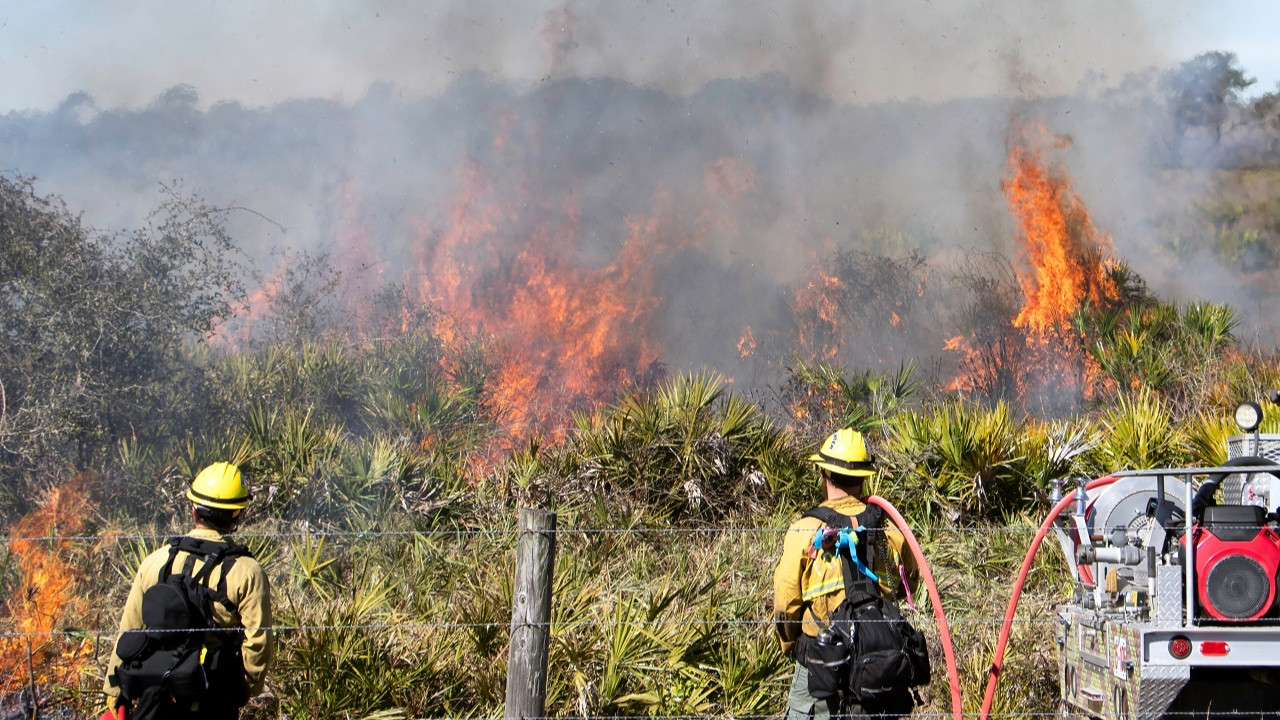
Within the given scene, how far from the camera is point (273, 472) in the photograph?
31.2 feet

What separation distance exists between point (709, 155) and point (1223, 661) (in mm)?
16305

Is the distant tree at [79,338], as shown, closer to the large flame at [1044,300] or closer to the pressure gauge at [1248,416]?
the pressure gauge at [1248,416]

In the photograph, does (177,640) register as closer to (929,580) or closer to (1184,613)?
(929,580)

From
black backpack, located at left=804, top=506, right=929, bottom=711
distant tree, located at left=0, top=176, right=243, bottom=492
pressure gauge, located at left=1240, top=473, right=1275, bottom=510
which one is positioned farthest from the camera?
distant tree, located at left=0, top=176, right=243, bottom=492

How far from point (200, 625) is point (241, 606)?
0.50 feet

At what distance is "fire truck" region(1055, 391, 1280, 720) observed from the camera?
479cm

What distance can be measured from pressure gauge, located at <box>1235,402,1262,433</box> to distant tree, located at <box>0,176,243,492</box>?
33.4ft

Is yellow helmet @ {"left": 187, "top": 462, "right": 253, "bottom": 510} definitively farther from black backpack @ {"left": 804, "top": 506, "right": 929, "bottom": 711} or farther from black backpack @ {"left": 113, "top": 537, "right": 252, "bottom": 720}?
black backpack @ {"left": 804, "top": 506, "right": 929, "bottom": 711}

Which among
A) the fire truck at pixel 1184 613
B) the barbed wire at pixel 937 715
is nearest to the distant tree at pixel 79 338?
the barbed wire at pixel 937 715

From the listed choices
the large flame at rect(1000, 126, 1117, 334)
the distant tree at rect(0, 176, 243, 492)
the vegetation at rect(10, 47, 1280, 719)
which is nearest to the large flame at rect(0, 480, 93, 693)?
the vegetation at rect(10, 47, 1280, 719)

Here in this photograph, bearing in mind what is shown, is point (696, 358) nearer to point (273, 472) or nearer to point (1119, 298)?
point (1119, 298)

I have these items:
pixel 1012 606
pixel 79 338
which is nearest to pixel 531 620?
pixel 1012 606

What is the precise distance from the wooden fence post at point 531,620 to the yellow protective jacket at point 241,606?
0.96 meters

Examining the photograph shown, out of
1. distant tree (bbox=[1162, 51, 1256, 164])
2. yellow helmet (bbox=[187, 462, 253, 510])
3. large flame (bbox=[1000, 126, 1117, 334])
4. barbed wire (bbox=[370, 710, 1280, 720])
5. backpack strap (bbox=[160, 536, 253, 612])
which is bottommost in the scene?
barbed wire (bbox=[370, 710, 1280, 720])
